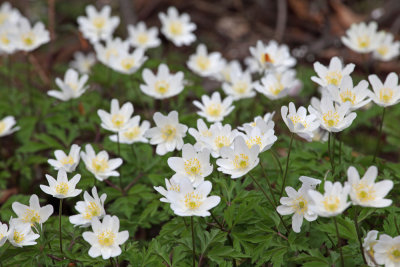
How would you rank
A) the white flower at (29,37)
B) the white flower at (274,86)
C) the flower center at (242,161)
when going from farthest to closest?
the white flower at (29,37) < the white flower at (274,86) < the flower center at (242,161)

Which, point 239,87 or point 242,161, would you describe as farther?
point 239,87

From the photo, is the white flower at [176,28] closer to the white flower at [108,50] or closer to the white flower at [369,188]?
the white flower at [108,50]

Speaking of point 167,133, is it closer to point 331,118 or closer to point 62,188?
point 62,188

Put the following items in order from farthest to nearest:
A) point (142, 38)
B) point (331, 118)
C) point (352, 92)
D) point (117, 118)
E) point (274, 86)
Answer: point (142, 38)
point (274, 86)
point (117, 118)
point (352, 92)
point (331, 118)

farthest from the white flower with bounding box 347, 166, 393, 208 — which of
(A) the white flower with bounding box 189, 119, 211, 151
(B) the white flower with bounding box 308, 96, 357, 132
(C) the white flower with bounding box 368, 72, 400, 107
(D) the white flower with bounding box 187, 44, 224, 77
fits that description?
(D) the white flower with bounding box 187, 44, 224, 77

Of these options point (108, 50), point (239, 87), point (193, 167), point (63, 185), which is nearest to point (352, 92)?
point (193, 167)

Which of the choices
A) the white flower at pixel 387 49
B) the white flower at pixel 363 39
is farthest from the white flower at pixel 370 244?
the white flower at pixel 387 49

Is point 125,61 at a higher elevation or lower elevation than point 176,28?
higher
